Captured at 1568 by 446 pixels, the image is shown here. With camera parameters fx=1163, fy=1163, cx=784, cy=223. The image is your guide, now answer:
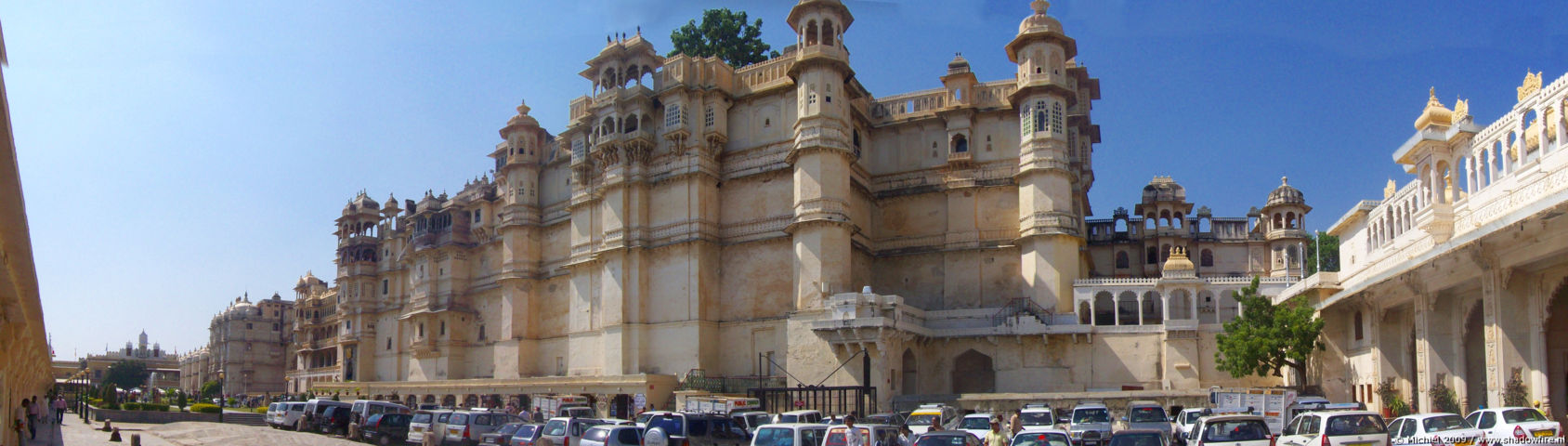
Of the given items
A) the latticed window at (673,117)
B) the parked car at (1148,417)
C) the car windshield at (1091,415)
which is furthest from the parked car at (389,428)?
the latticed window at (673,117)

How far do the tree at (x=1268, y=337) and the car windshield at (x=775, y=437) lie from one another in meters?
21.5

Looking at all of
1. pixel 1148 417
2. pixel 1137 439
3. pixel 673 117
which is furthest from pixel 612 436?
pixel 673 117

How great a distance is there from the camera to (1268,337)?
37.3m

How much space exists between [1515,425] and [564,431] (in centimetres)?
1867

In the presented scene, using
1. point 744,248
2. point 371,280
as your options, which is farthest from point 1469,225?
point 371,280

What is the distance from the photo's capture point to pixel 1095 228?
61688 mm

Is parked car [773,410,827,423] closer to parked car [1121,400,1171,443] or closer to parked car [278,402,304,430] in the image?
parked car [1121,400,1171,443]

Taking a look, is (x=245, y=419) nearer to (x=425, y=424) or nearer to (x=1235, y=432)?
(x=425, y=424)

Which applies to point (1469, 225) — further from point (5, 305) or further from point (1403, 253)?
point (5, 305)

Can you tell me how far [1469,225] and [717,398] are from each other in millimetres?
20930

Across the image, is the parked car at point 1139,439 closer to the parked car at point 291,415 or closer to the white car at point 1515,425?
the white car at point 1515,425

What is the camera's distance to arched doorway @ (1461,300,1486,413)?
29484 millimetres

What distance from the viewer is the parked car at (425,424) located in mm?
32000

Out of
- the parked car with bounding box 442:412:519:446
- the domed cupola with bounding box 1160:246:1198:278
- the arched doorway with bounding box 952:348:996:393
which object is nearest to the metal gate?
the arched doorway with bounding box 952:348:996:393
